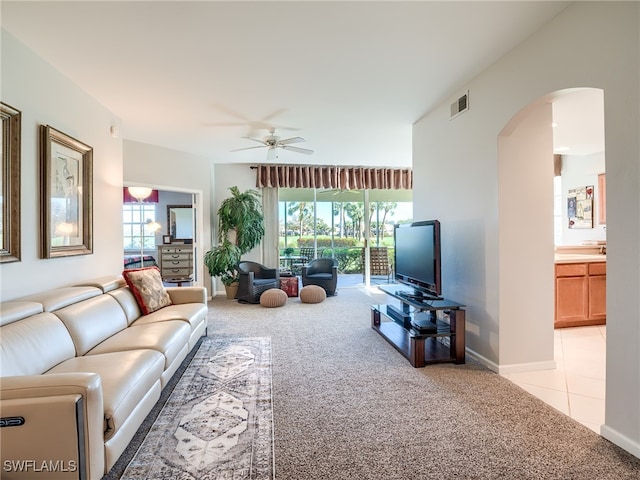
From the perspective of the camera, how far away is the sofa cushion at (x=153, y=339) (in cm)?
234

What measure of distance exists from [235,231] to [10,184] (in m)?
4.20

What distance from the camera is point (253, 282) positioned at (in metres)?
5.73

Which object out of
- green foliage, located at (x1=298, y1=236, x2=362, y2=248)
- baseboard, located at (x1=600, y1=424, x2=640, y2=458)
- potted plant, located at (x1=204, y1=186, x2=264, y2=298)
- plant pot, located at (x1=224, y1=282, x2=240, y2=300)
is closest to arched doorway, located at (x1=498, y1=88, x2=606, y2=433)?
baseboard, located at (x1=600, y1=424, x2=640, y2=458)

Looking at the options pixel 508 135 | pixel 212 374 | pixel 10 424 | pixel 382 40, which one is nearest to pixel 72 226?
pixel 212 374

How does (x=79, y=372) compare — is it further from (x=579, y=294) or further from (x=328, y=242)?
(x=328, y=242)

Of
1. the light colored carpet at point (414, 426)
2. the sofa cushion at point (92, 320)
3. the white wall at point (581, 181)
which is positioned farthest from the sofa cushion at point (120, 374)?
the white wall at point (581, 181)

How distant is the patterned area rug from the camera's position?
5.55ft

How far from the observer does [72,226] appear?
303 centimetres

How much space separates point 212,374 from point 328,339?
4.58 feet

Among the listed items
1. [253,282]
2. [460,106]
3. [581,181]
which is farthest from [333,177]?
[581,181]

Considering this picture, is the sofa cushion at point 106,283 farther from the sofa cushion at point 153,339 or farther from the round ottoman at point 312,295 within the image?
the round ottoman at point 312,295

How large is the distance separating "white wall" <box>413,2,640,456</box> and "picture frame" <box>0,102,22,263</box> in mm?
3616

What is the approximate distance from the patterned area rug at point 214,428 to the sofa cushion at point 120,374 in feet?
→ 0.89

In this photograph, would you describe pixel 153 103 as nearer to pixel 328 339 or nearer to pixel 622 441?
pixel 328 339
